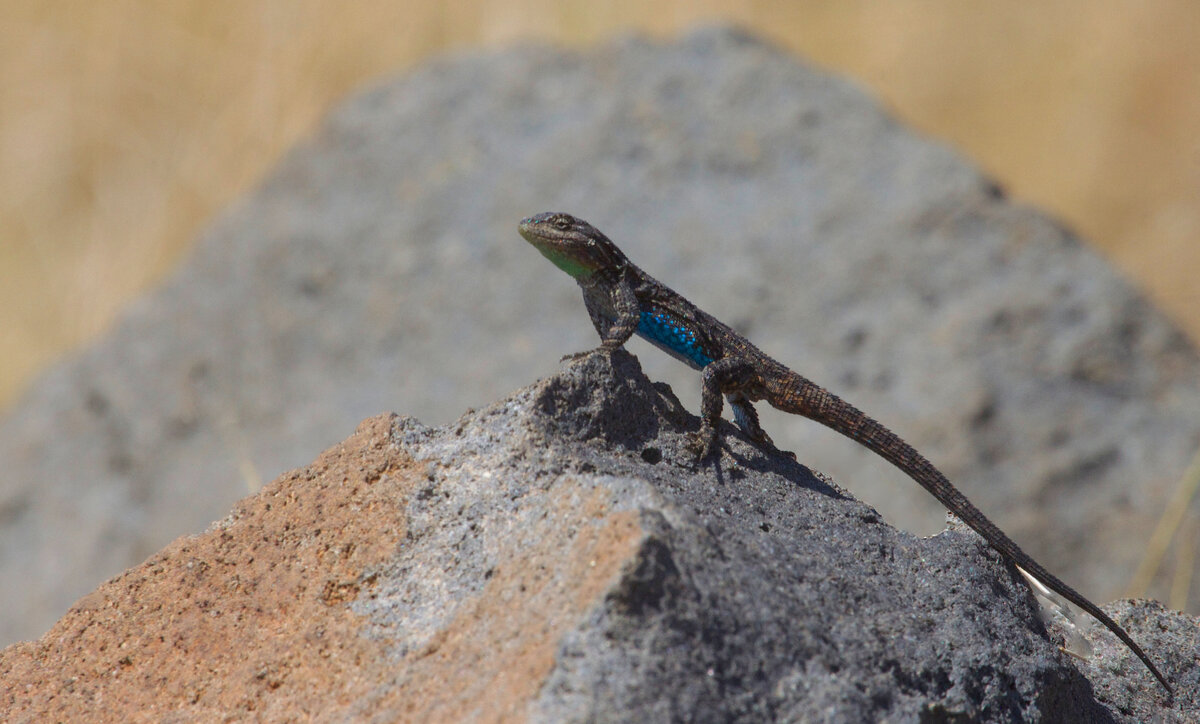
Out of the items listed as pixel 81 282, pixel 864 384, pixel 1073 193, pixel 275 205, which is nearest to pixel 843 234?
pixel 864 384

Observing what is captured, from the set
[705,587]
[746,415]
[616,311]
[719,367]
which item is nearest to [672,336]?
[616,311]

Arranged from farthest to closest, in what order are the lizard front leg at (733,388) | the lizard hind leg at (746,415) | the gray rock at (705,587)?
the lizard hind leg at (746,415)
the lizard front leg at (733,388)
the gray rock at (705,587)

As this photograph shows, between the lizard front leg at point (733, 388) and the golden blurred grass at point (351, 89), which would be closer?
the lizard front leg at point (733, 388)

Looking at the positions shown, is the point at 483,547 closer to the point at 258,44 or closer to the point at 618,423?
the point at 618,423

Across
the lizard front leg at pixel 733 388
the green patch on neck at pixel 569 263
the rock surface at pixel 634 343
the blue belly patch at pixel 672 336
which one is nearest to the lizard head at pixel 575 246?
the green patch on neck at pixel 569 263

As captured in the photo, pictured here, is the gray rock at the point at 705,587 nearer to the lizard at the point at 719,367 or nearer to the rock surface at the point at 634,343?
the lizard at the point at 719,367

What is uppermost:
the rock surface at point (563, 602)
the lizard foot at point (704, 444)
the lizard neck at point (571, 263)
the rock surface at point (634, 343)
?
the rock surface at point (634, 343)

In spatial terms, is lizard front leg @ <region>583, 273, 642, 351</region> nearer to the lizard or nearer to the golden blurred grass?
the lizard

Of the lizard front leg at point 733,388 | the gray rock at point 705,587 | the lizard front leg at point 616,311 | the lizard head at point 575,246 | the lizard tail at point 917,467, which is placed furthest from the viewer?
the lizard head at point 575,246
